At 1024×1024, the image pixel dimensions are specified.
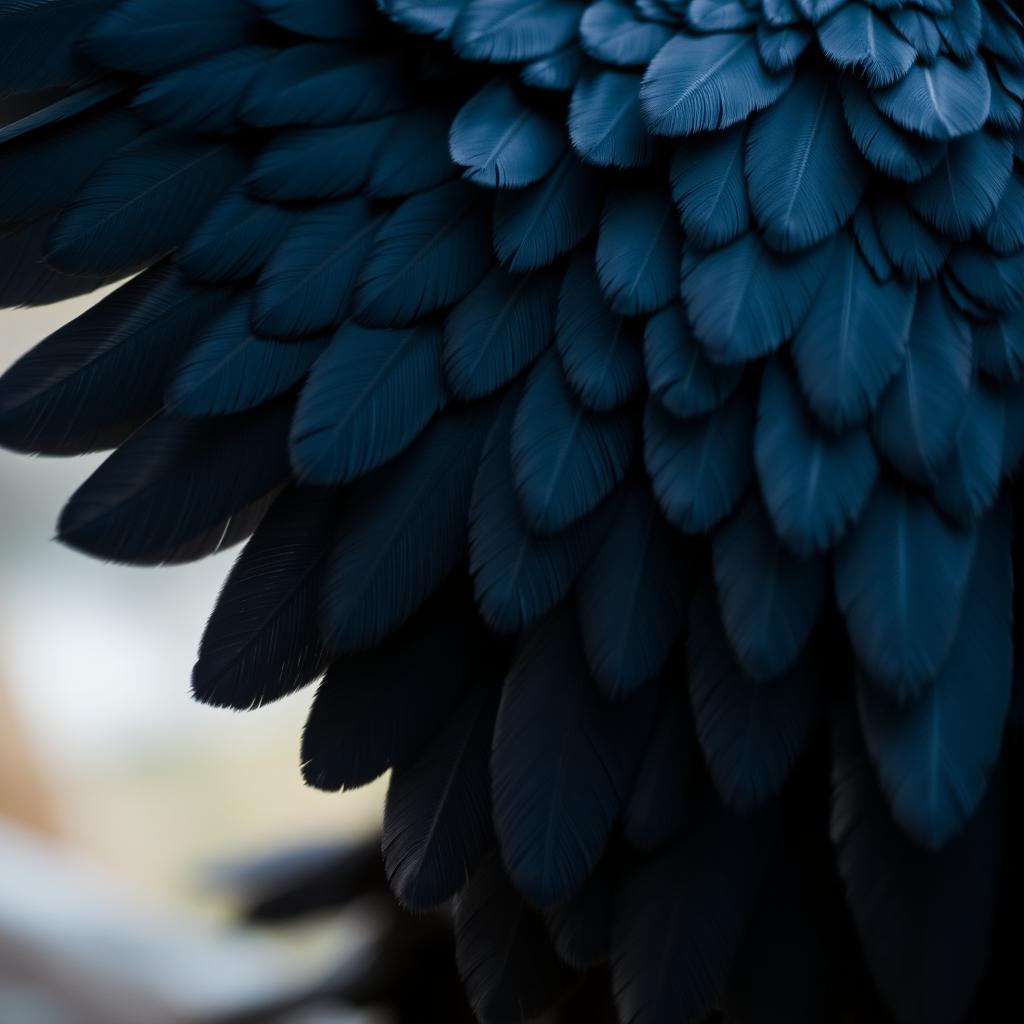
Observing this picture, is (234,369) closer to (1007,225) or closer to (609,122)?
(609,122)

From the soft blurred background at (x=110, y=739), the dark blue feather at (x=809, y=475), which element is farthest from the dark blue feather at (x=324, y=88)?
the soft blurred background at (x=110, y=739)

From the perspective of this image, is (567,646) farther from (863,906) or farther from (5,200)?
(5,200)

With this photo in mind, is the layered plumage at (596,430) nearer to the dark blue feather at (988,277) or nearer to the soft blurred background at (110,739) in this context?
the dark blue feather at (988,277)

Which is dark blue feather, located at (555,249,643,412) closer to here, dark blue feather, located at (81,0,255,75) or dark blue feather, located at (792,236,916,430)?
dark blue feather, located at (792,236,916,430)

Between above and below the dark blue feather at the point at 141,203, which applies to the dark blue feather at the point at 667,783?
below

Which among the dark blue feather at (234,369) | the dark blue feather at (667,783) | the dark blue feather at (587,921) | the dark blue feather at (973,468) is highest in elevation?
the dark blue feather at (234,369)

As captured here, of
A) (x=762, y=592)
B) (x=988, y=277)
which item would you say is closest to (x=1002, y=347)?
(x=988, y=277)
